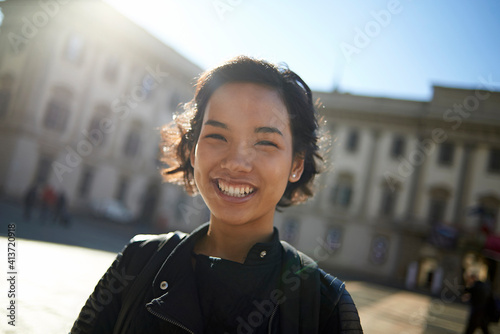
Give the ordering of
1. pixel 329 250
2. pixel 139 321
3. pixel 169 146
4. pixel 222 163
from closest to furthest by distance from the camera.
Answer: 1. pixel 139 321
2. pixel 222 163
3. pixel 169 146
4. pixel 329 250

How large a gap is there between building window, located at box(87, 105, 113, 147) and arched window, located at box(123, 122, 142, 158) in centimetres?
167

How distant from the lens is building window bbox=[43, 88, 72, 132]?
2152cm

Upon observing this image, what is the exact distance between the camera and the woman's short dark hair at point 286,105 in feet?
5.34

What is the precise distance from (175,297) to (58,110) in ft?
76.9

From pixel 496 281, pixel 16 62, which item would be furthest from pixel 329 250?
pixel 16 62

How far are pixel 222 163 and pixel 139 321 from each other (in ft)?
2.23

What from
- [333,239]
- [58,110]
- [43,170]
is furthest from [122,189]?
[333,239]

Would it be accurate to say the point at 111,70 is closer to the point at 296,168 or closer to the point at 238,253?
the point at 296,168

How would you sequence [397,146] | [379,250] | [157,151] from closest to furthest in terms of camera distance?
[379,250]
[157,151]
[397,146]

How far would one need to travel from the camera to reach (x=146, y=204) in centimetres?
2911

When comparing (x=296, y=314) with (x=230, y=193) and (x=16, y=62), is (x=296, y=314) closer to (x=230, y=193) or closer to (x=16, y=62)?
(x=230, y=193)

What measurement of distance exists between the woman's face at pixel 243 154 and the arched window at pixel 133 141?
26.0m

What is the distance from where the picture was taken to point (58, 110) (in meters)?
21.9

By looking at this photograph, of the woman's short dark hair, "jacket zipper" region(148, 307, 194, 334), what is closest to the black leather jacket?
"jacket zipper" region(148, 307, 194, 334)
